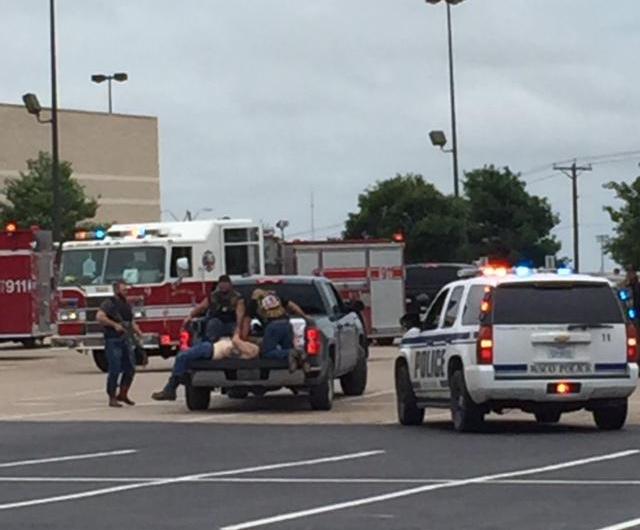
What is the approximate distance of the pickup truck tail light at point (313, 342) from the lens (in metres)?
24.2

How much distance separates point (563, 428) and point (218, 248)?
1552 cm

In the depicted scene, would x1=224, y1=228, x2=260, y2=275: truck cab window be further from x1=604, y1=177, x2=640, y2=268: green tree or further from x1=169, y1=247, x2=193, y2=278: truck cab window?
x1=604, y1=177, x2=640, y2=268: green tree

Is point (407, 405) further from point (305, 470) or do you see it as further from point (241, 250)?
point (241, 250)

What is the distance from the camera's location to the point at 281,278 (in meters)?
26.5

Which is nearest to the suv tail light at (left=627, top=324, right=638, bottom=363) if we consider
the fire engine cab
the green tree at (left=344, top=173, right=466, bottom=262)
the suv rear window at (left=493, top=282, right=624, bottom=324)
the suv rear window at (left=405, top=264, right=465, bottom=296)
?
the suv rear window at (left=493, top=282, right=624, bottom=324)

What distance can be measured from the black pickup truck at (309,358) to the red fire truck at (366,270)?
14921 millimetres

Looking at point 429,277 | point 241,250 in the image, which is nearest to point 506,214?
point 429,277

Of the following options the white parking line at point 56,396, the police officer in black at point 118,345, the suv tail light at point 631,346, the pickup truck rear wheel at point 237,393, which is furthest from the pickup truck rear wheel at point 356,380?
the suv tail light at point 631,346

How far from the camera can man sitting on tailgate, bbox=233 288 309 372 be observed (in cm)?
2406

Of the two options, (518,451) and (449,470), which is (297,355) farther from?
(449,470)

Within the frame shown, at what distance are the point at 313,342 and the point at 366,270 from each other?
62.0 ft

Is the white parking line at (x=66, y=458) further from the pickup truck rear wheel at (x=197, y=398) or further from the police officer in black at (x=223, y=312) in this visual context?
the pickup truck rear wheel at (x=197, y=398)

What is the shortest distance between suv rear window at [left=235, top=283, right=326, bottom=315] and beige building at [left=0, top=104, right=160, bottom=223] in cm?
7315

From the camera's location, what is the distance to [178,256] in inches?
1393
